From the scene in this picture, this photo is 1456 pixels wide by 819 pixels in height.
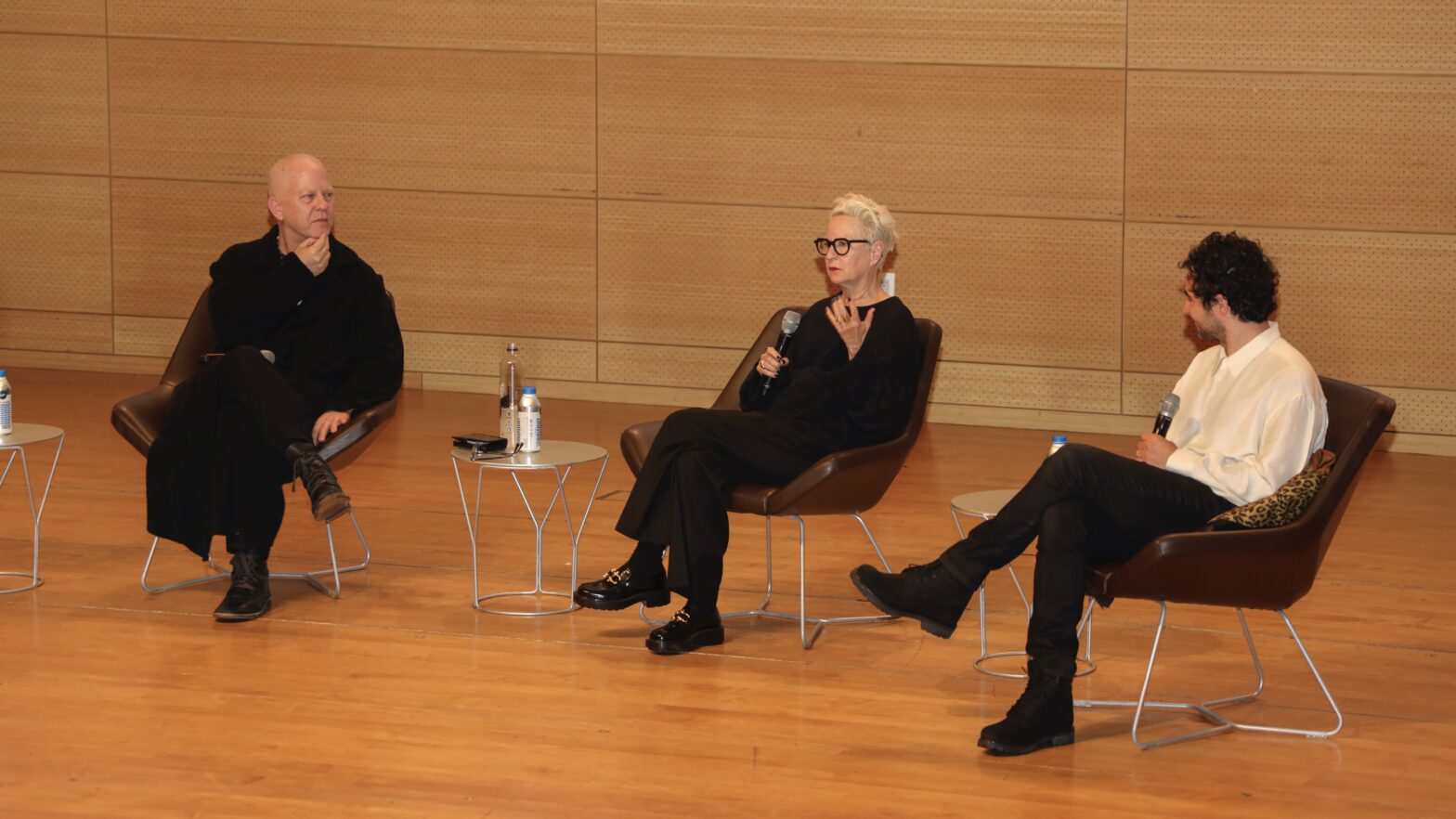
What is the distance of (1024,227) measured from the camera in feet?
27.7

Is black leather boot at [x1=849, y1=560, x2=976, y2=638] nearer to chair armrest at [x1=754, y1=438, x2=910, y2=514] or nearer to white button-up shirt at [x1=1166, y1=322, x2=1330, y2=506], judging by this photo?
chair armrest at [x1=754, y1=438, x2=910, y2=514]

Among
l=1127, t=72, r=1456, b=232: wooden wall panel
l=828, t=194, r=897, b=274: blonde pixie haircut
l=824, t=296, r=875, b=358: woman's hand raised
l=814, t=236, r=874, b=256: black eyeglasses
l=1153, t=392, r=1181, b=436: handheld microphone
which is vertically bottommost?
l=1153, t=392, r=1181, b=436: handheld microphone

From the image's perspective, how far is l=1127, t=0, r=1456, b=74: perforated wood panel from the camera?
25.8 feet

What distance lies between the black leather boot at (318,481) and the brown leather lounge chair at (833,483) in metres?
0.85

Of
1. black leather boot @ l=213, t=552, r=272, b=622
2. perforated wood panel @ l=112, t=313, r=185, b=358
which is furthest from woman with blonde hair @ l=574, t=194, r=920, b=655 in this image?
perforated wood panel @ l=112, t=313, r=185, b=358

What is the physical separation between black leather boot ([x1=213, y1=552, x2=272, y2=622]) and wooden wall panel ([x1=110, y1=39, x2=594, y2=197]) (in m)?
4.22

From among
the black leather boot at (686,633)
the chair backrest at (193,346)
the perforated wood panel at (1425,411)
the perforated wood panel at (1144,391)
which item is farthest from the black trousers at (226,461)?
the perforated wood panel at (1425,411)

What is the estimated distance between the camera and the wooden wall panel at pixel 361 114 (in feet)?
29.4

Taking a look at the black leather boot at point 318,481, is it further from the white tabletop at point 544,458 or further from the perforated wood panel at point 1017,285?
the perforated wood panel at point 1017,285

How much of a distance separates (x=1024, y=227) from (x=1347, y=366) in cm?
164

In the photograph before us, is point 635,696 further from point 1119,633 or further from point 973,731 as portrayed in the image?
point 1119,633

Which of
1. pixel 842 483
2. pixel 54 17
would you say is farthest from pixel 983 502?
pixel 54 17

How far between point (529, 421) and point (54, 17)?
569 centimetres

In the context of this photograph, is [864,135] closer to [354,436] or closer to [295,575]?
[354,436]
